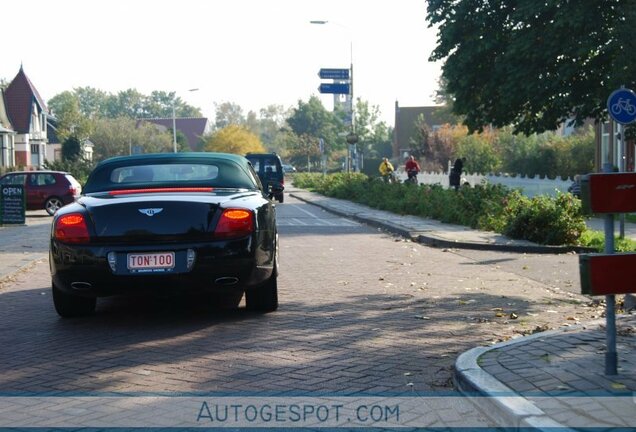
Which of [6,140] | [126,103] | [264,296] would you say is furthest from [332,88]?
[126,103]

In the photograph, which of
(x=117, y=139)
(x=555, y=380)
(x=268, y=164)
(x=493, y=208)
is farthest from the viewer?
(x=117, y=139)

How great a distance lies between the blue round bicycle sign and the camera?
14766 millimetres

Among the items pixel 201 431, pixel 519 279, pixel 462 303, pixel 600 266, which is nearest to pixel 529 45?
pixel 519 279

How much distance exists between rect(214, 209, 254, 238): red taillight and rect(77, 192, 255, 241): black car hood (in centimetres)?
6

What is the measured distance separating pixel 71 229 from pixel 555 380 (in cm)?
416

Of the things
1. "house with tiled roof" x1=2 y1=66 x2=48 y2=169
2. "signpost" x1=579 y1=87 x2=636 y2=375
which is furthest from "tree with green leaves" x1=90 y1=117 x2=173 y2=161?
"signpost" x1=579 y1=87 x2=636 y2=375

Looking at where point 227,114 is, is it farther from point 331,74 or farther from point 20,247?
point 20,247

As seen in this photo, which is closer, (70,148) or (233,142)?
(70,148)

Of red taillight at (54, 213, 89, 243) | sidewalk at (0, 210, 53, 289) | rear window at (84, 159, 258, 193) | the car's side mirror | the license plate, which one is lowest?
sidewalk at (0, 210, 53, 289)

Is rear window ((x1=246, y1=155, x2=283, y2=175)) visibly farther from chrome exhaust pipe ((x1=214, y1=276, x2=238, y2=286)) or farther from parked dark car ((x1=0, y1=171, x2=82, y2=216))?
chrome exhaust pipe ((x1=214, y1=276, x2=238, y2=286))

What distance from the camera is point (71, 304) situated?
8336mm

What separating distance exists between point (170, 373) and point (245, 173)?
3.32m

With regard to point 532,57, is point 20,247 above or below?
below

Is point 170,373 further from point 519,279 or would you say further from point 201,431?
point 519,279
